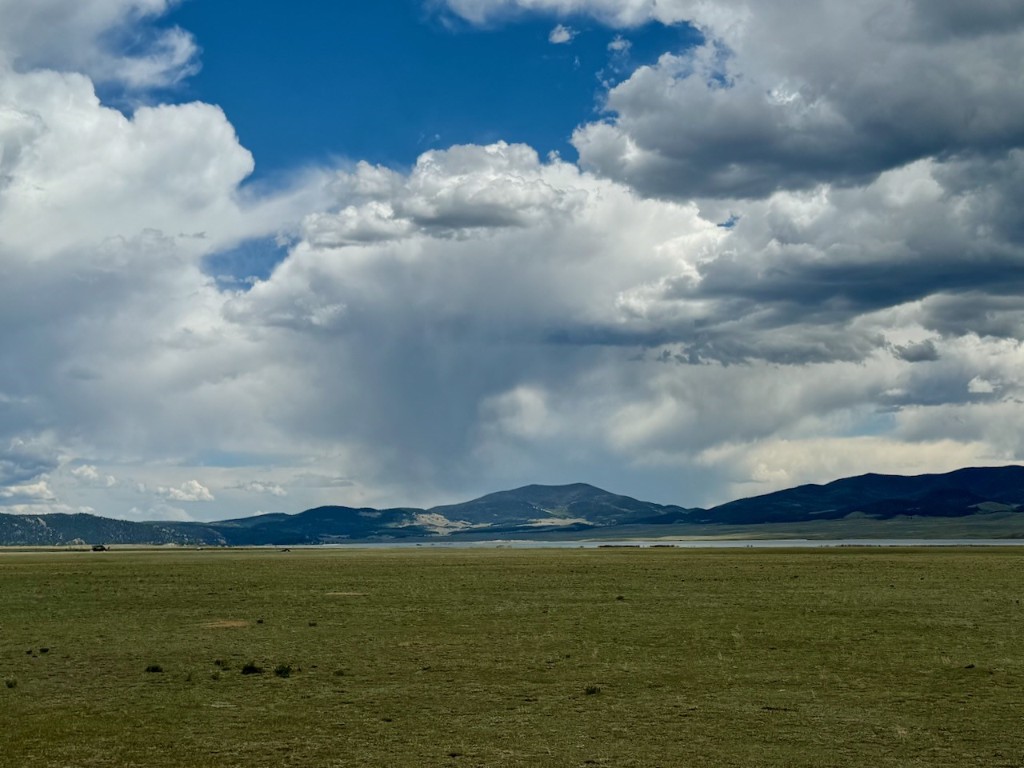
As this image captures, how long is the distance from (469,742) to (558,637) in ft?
59.2

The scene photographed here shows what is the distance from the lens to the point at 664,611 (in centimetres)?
4972

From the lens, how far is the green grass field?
71.5ft

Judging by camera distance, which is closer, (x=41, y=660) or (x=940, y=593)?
(x=41, y=660)

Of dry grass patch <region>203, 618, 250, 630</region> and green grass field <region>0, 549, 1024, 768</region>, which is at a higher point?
dry grass patch <region>203, 618, 250, 630</region>

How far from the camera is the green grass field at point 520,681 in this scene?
21.8 metres

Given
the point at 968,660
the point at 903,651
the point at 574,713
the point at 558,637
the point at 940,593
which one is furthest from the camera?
the point at 940,593

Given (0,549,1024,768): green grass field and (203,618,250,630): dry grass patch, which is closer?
(0,549,1024,768): green grass field

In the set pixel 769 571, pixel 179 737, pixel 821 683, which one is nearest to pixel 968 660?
pixel 821 683

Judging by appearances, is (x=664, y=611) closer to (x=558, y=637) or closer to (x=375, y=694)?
(x=558, y=637)

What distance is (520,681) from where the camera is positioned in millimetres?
30125

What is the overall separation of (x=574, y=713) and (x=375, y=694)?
618 cm

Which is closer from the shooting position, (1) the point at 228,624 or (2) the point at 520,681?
(2) the point at 520,681

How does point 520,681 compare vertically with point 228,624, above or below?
below

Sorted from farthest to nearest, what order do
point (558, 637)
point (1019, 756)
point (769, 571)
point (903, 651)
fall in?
point (769, 571) → point (558, 637) → point (903, 651) → point (1019, 756)
